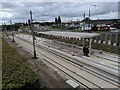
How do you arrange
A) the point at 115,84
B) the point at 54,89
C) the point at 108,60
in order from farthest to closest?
the point at 108,60 < the point at 115,84 < the point at 54,89

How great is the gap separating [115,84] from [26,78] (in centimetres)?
708

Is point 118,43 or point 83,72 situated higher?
point 118,43

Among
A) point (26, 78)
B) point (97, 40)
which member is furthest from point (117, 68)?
point (97, 40)

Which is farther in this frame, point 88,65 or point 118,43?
point 118,43

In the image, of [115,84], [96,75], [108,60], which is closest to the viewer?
[115,84]

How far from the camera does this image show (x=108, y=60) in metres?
18.5

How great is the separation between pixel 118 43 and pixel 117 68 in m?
12.4

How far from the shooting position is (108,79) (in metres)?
12.8

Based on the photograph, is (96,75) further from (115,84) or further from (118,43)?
(118,43)

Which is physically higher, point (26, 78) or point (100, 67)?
point (26, 78)

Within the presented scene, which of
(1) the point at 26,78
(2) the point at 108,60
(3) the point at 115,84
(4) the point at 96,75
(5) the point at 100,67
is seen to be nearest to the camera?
(1) the point at 26,78

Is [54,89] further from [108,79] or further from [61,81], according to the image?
[108,79]

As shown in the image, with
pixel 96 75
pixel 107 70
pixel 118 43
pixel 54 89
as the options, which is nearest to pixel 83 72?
pixel 96 75

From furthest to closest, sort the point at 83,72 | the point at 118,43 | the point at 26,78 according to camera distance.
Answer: the point at 118,43, the point at 83,72, the point at 26,78
